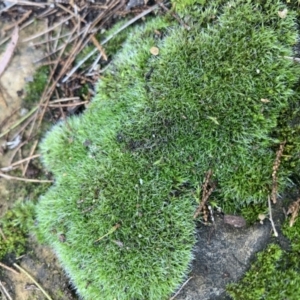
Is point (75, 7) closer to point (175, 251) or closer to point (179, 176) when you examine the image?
point (179, 176)

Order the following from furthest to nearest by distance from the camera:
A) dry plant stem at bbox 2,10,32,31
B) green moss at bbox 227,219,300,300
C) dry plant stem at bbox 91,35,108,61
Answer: dry plant stem at bbox 2,10,32,31 < dry plant stem at bbox 91,35,108,61 < green moss at bbox 227,219,300,300

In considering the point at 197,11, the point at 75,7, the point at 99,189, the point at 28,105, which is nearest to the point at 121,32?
the point at 75,7

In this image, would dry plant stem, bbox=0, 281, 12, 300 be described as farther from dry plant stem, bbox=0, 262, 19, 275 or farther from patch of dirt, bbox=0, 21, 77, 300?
dry plant stem, bbox=0, 262, 19, 275

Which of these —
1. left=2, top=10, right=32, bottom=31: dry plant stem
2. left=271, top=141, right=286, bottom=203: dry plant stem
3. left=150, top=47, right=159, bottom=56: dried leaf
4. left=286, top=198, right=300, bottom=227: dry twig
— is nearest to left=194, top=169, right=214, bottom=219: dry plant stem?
left=271, top=141, right=286, bottom=203: dry plant stem

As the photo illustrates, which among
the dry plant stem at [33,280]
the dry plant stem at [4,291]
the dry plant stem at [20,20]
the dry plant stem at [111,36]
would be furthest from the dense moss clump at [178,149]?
the dry plant stem at [20,20]

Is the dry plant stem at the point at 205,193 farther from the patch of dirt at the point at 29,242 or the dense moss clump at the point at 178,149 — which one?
the patch of dirt at the point at 29,242
